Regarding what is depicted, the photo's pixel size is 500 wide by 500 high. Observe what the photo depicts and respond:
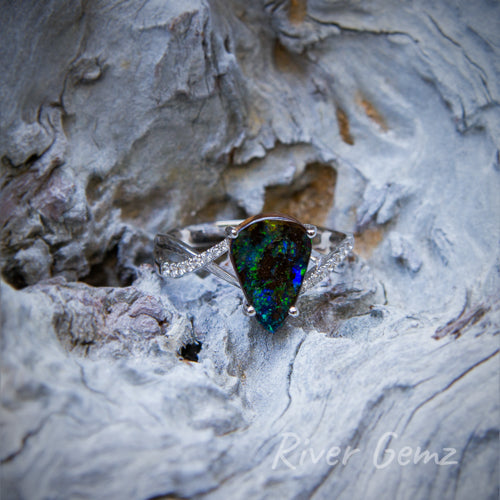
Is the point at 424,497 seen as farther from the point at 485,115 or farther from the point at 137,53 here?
the point at 137,53

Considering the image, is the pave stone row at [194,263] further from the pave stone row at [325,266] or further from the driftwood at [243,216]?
the pave stone row at [325,266]

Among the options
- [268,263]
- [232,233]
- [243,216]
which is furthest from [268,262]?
[243,216]

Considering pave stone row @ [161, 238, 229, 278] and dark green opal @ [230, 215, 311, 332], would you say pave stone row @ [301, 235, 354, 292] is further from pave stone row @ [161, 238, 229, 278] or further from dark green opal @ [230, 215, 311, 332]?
pave stone row @ [161, 238, 229, 278]

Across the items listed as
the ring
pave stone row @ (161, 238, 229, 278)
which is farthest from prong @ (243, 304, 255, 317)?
pave stone row @ (161, 238, 229, 278)

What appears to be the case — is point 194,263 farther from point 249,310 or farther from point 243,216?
point 243,216

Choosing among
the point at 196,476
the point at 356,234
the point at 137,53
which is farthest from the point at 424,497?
the point at 137,53

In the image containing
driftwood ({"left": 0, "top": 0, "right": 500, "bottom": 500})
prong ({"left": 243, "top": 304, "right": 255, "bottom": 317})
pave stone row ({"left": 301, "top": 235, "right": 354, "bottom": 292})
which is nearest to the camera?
driftwood ({"left": 0, "top": 0, "right": 500, "bottom": 500})
